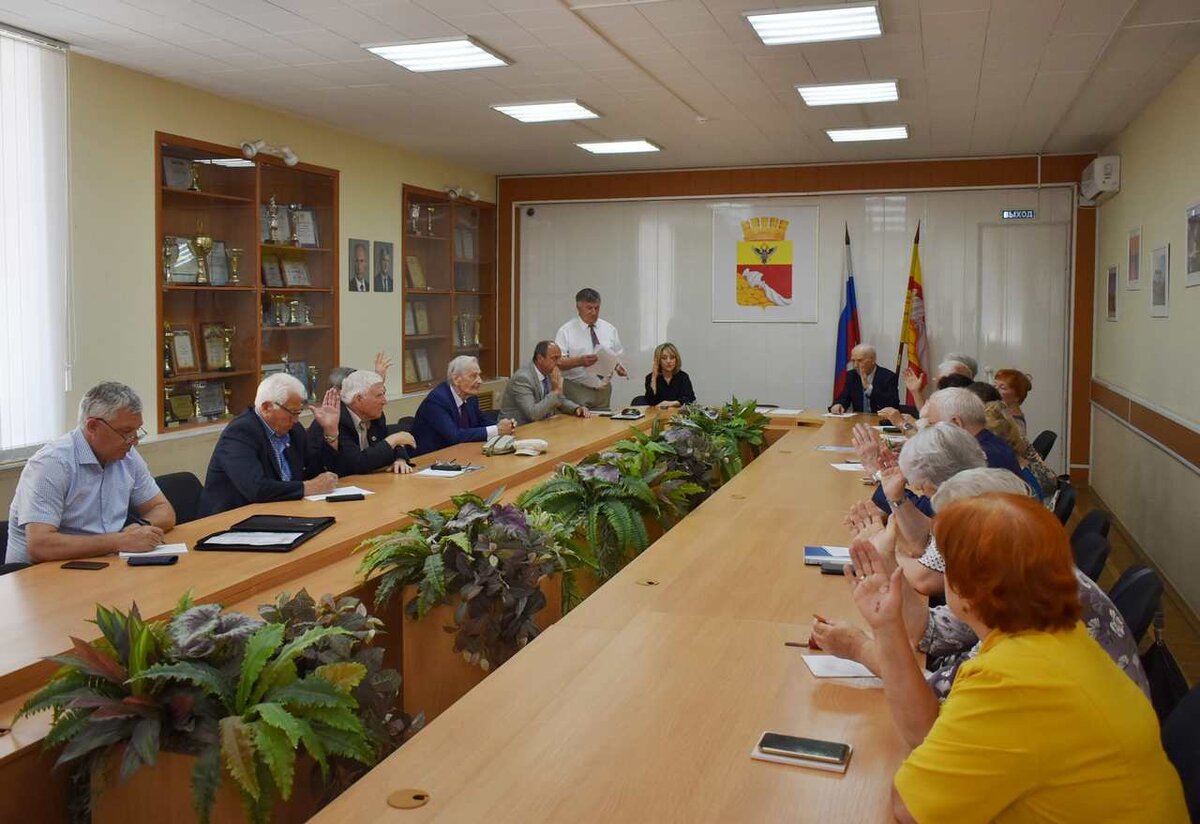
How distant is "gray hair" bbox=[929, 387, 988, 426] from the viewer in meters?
4.27

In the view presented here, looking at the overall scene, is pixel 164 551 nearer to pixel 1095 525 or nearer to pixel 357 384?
pixel 357 384

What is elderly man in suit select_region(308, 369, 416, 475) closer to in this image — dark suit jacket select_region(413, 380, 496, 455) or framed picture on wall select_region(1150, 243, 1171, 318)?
dark suit jacket select_region(413, 380, 496, 455)

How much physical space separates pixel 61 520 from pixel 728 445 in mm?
3865

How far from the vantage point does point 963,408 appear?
14.0 ft

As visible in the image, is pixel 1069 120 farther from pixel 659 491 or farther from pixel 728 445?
pixel 659 491

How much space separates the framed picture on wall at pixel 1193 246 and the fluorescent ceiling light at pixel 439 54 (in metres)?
3.77

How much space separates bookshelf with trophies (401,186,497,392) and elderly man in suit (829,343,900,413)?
3.64m

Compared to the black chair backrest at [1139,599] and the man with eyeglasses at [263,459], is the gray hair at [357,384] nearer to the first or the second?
the man with eyeglasses at [263,459]

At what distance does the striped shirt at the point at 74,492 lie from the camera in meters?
3.56

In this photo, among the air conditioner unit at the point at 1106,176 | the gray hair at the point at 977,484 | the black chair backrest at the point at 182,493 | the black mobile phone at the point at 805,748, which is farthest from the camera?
the air conditioner unit at the point at 1106,176

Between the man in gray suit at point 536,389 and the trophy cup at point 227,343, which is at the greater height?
the trophy cup at point 227,343

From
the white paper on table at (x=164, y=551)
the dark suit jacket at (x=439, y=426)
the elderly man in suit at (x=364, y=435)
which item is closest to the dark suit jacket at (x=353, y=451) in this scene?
the elderly man in suit at (x=364, y=435)

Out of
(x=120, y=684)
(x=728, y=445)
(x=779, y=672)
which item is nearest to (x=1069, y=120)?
(x=728, y=445)

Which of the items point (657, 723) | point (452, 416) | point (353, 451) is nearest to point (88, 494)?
point (353, 451)
